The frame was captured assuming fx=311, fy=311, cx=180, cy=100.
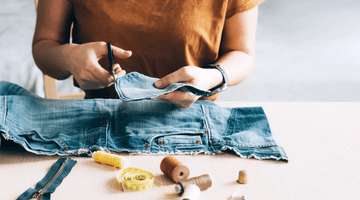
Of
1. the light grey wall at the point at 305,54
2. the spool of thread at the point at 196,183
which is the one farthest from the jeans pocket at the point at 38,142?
the light grey wall at the point at 305,54

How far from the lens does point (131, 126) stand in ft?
2.32

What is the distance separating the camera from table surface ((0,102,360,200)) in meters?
0.52

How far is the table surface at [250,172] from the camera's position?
52 cm

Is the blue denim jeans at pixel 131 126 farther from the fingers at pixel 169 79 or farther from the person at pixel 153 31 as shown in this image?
the person at pixel 153 31

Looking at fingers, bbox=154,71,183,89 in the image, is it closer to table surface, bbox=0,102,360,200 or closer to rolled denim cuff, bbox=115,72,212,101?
rolled denim cuff, bbox=115,72,212,101

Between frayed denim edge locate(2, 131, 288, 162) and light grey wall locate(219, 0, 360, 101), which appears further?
light grey wall locate(219, 0, 360, 101)

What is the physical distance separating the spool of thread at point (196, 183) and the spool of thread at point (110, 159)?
0.43 ft

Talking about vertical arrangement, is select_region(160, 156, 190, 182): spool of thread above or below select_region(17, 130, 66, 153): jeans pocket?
below

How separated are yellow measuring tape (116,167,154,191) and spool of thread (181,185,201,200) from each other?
72mm

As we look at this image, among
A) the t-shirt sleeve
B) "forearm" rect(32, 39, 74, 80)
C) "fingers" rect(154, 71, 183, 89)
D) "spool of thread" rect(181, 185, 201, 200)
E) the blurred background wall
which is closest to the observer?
"spool of thread" rect(181, 185, 201, 200)

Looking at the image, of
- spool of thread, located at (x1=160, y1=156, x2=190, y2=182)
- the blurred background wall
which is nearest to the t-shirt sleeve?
spool of thread, located at (x1=160, y1=156, x2=190, y2=182)

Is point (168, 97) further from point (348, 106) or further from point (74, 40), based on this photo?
point (348, 106)

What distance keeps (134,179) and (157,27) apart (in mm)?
526

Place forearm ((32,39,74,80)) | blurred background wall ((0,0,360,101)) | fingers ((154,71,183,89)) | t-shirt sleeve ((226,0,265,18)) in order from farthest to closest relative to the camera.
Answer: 1. blurred background wall ((0,0,360,101))
2. t-shirt sleeve ((226,0,265,18))
3. forearm ((32,39,74,80))
4. fingers ((154,71,183,89))
